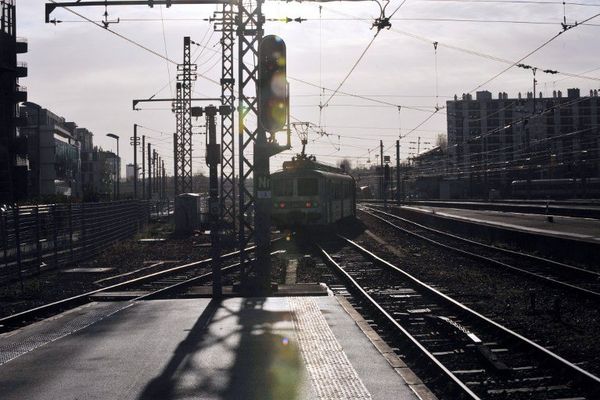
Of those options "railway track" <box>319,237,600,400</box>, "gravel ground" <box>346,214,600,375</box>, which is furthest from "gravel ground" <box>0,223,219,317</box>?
"gravel ground" <box>346,214,600,375</box>

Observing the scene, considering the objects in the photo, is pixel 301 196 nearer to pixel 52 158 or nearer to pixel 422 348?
pixel 422 348

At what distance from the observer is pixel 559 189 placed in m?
71.0

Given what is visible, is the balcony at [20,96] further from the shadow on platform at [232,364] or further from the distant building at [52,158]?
the shadow on platform at [232,364]

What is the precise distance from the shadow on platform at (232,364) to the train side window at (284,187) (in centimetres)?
2317

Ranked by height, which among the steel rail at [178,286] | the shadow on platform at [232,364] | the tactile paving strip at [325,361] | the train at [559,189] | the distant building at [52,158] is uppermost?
the distant building at [52,158]

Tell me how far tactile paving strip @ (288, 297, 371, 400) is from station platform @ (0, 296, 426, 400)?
11mm

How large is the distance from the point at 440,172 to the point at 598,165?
2329 cm

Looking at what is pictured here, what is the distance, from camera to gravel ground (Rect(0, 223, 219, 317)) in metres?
15.2

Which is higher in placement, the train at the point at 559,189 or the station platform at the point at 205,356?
the train at the point at 559,189

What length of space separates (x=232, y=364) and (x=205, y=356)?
567 mm

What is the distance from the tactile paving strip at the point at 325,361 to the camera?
6883 mm

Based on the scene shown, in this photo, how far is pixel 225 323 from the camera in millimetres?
10797

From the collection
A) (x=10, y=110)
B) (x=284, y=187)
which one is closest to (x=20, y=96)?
(x=10, y=110)

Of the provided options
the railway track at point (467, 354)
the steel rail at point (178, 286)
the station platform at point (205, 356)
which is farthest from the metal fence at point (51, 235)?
the railway track at point (467, 354)
